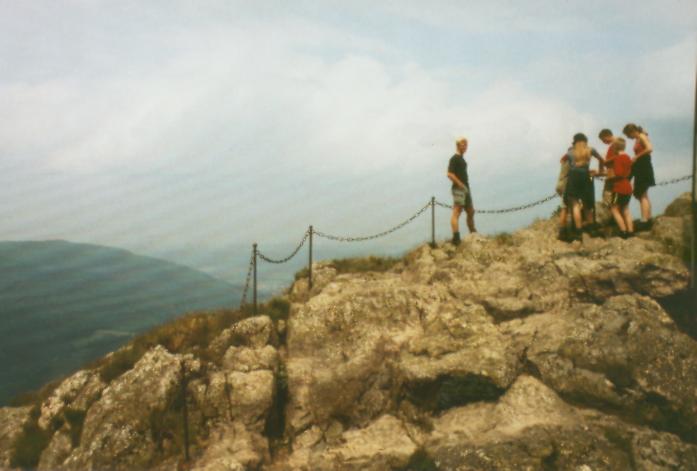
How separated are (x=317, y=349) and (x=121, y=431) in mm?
4490

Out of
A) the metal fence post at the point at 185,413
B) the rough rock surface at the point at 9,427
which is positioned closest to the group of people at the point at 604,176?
the metal fence post at the point at 185,413

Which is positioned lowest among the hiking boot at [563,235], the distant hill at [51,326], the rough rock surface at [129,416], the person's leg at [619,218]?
the distant hill at [51,326]

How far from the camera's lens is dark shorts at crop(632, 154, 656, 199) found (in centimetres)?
1229

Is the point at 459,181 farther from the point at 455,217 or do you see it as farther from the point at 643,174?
the point at 643,174

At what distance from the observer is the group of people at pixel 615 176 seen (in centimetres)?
1227

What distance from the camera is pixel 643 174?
12297mm

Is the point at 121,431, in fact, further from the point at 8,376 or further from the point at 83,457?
the point at 8,376

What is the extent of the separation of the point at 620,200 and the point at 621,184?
0.56 meters

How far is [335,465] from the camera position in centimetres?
952

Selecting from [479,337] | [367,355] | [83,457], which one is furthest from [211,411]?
[479,337]

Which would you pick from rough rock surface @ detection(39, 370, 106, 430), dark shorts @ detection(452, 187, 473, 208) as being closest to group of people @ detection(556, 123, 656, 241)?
dark shorts @ detection(452, 187, 473, 208)

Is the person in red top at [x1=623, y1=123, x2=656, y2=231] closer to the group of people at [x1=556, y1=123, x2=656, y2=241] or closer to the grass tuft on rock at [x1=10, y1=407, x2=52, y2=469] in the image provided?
the group of people at [x1=556, y1=123, x2=656, y2=241]

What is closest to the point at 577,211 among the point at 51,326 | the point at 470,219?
the point at 470,219

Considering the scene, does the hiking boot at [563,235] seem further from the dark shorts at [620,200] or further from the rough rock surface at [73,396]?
the rough rock surface at [73,396]
